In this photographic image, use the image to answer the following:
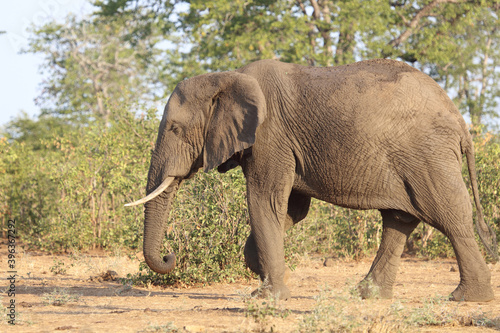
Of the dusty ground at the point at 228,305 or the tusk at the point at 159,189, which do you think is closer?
the dusty ground at the point at 228,305

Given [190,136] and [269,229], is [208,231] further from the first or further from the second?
[269,229]

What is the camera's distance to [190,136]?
6.89 m

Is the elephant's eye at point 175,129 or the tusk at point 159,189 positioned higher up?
the elephant's eye at point 175,129

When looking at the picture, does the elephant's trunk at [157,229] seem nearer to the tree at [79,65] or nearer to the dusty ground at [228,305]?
the dusty ground at [228,305]

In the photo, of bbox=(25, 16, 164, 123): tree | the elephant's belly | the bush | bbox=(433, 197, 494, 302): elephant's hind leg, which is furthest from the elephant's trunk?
bbox=(25, 16, 164, 123): tree

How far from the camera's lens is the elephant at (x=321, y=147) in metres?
6.51

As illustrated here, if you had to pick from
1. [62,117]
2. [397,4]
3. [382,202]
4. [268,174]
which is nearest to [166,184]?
[268,174]

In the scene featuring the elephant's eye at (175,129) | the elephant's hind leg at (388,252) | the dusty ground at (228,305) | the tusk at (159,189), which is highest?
the elephant's eye at (175,129)

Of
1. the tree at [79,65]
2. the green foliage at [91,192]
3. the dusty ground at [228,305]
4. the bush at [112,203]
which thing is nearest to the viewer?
the dusty ground at [228,305]

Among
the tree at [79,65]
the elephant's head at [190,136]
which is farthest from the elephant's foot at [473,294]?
the tree at [79,65]

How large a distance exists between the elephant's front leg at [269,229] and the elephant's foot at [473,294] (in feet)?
5.51

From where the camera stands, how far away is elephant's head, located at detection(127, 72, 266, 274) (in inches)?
263

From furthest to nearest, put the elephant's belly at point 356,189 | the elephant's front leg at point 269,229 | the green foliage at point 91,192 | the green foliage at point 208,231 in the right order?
the green foliage at point 91,192 → the green foliage at point 208,231 → the elephant's belly at point 356,189 → the elephant's front leg at point 269,229

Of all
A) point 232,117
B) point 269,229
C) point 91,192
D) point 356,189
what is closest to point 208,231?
point 269,229
